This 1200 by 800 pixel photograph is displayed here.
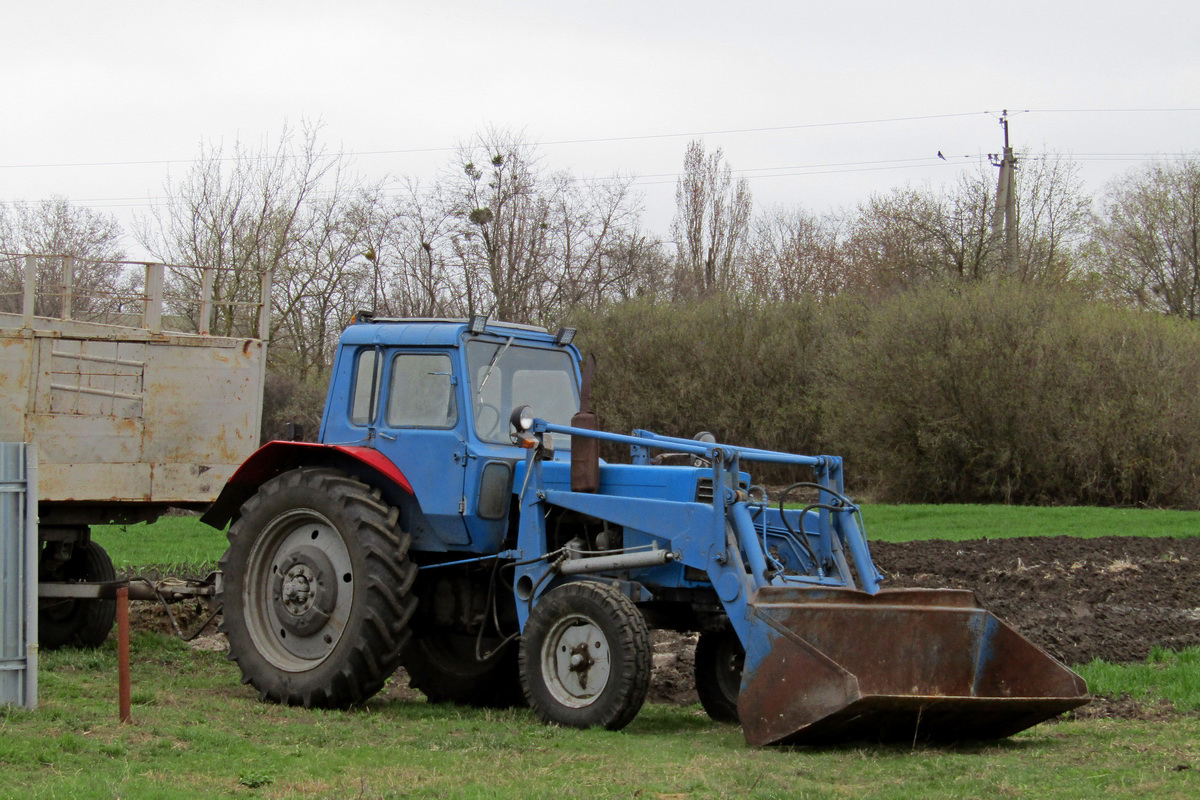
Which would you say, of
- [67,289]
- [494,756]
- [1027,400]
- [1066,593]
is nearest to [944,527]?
[1027,400]

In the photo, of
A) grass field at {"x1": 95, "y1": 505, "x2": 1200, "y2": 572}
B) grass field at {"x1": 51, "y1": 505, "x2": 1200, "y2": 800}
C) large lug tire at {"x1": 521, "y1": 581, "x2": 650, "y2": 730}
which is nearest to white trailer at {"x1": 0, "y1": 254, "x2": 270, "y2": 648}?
grass field at {"x1": 51, "y1": 505, "x2": 1200, "y2": 800}

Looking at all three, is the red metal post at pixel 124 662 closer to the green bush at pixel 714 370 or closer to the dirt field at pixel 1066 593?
the dirt field at pixel 1066 593

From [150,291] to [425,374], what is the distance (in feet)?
12.3

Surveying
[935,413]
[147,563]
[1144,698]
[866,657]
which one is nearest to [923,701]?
[866,657]

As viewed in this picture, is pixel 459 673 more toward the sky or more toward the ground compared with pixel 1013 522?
more toward the ground

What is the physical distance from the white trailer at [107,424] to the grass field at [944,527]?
5371 mm

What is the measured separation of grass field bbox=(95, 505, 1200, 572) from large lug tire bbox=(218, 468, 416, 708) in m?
7.33

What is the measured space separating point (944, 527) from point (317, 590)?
15777 mm

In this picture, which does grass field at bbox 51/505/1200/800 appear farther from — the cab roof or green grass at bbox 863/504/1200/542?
green grass at bbox 863/504/1200/542

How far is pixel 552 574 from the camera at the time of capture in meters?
7.58

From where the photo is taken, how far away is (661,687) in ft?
29.2

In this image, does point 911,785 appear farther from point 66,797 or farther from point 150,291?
point 150,291

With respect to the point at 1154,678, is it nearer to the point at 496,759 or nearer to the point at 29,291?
the point at 496,759

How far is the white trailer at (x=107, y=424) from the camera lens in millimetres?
9320
